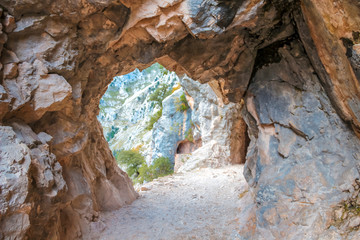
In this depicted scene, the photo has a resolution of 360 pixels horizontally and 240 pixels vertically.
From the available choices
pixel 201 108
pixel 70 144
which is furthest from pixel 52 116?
pixel 201 108

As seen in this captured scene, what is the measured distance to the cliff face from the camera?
3395 mm

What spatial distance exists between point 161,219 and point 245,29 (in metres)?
5.49

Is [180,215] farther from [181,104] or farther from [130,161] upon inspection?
[130,161]

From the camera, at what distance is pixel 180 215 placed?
612cm

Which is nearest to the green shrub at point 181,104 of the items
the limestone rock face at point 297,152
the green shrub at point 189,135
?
the green shrub at point 189,135

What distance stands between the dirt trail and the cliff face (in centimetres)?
73

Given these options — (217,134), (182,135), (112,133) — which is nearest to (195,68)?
(217,134)

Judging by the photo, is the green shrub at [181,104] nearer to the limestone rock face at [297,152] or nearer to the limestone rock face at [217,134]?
the limestone rock face at [217,134]

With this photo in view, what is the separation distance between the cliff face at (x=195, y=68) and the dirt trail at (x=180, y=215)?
73 cm

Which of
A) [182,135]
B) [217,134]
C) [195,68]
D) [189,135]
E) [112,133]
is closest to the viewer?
[195,68]

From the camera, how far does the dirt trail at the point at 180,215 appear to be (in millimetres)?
5039

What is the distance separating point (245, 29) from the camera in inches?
198

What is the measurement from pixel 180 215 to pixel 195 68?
14.2 feet

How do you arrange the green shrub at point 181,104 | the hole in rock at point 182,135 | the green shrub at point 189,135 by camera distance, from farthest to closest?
1. the green shrub at point 181,104
2. the green shrub at point 189,135
3. the hole in rock at point 182,135
